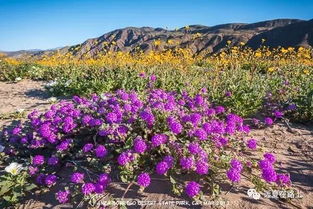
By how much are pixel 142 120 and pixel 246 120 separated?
211 cm

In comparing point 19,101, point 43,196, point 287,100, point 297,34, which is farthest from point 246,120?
point 297,34

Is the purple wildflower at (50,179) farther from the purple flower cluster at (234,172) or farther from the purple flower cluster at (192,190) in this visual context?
the purple flower cluster at (234,172)

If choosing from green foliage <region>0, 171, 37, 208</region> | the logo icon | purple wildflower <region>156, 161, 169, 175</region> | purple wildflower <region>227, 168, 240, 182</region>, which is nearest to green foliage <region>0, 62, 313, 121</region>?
the logo icon

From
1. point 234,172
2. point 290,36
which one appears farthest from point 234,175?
point 290,36

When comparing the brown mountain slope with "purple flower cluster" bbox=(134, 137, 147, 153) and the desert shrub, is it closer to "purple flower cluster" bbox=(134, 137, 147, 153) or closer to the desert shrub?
the desert shrub

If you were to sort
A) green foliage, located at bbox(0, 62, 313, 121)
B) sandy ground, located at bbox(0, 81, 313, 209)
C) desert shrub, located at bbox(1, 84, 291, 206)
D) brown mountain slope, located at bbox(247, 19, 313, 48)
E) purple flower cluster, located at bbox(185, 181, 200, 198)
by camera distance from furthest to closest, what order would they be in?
brown mountain slope, located at bbox(247, 19, 313, 48) < green foliage, located at bbox(0, 62, 313, 121) < desert shrub, located at bbox(1, 84, 291, 206) < sandy ground, located at bbox(0, 81, 313, 209) < purple flower cluster, located at bbox(185, 181, 200, 198)

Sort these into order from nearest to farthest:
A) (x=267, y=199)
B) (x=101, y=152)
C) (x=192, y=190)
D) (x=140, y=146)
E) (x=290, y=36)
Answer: (x=192, y=190), (x=267, y=199), (x=140, y=146), (x=101, y=152), (x=290, y=36)

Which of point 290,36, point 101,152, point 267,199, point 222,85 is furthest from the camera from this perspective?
point 290,36

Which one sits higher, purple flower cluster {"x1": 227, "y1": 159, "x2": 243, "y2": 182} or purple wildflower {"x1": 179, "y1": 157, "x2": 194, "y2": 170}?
purple wildflower {"x1": 179, "y1": 157, "x2": 194, "y2": 170}

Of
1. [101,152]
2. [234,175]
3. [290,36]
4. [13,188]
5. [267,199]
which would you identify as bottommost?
[290,36]

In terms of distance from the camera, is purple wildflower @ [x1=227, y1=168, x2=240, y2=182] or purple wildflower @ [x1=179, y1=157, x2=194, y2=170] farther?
purple wildflower @ [x1=179, y1=157, x2=194, y2=170]

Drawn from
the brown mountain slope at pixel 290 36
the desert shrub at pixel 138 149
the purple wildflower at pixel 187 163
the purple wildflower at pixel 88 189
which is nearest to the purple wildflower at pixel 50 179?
the desert shrub at pixel 138 149

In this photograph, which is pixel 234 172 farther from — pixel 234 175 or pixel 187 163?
pixel 187 163

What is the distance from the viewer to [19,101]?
276 inches
